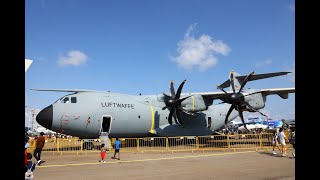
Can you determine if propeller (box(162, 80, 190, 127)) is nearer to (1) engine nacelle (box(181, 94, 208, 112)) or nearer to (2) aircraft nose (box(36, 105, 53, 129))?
(1) engine nacelle (box(181, 94, 208, 112))

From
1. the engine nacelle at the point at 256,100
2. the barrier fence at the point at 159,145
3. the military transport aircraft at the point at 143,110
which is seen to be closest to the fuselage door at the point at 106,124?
the military transport aircraft at the point at 143,110

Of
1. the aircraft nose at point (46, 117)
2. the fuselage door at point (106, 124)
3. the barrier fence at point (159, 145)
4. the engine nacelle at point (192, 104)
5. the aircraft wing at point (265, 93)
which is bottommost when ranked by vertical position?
the barrier fence at point (159, 145)

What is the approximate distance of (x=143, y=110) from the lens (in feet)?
74.6

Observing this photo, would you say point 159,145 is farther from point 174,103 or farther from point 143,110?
point 174,103

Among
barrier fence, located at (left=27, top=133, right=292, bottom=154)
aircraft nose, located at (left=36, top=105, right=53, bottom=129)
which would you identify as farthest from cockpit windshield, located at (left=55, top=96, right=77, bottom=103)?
barrier fence, located at (left=27, top=133, right=292, bottom=154)

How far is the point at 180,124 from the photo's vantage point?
23469 millimetres

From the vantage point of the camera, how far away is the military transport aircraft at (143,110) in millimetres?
19094

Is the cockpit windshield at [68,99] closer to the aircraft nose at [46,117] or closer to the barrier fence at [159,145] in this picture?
the aircraft nose at [46,117]
